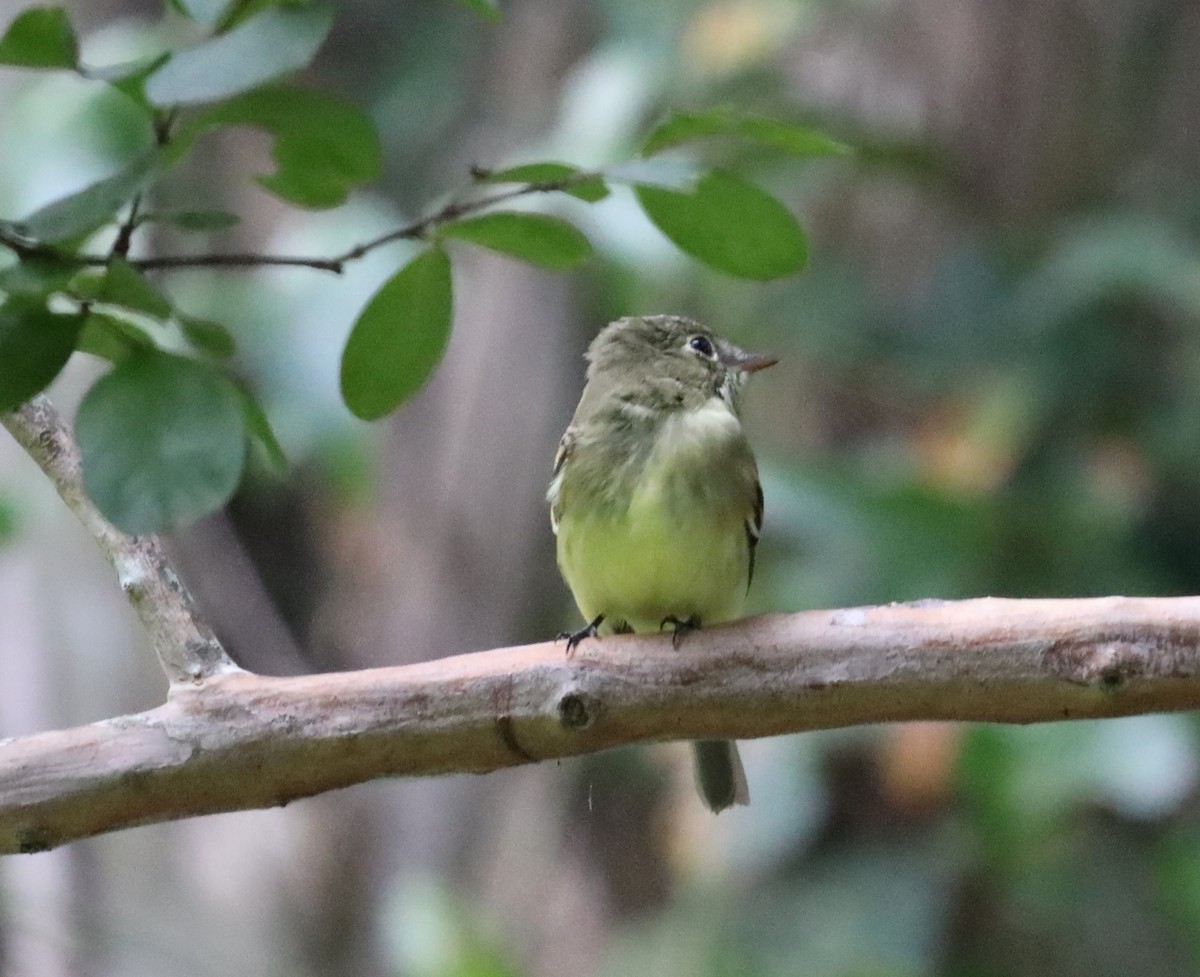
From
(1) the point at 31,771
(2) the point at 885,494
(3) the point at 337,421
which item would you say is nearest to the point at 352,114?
(1) the point at 31,771

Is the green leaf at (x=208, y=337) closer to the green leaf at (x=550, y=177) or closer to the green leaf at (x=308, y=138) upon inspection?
the green leaf at (x=308, y=138)

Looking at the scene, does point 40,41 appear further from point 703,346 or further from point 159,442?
point 703,346

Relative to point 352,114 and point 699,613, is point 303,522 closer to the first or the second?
point 699,613

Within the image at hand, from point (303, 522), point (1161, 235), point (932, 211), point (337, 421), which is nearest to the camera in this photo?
point (337, 421)

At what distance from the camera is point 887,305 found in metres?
3.57

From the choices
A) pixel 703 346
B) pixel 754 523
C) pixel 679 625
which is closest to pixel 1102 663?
pixel 679 625

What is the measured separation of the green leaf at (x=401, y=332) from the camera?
1.15 meters

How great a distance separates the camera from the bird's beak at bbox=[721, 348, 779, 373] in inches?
86.2

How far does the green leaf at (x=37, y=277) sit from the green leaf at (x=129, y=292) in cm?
2

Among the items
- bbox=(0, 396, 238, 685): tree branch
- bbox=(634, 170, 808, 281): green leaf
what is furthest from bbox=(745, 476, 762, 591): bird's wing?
bbox=(634, 170, 808, 281): green leaf

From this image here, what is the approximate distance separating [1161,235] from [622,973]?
193 centimetres

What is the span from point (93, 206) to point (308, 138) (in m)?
0.16

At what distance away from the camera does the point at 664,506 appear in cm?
195

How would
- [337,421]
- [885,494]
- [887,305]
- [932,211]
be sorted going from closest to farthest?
[337,421]
[885,494]
[887,305]
[932,211]
